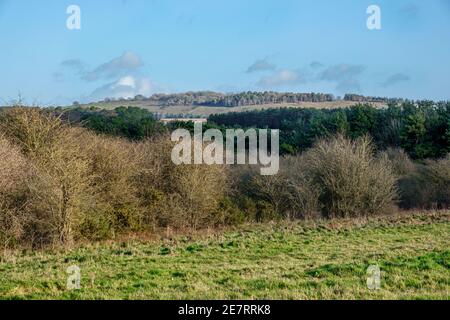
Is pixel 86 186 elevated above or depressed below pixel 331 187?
above

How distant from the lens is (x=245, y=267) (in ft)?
43.3

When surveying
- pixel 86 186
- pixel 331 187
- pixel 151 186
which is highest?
pixel 86 186

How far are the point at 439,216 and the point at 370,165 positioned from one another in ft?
20.6

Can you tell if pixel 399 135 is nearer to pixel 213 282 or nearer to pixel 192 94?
pixel 213 282

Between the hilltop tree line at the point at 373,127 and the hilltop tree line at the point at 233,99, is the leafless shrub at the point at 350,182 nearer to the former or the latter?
the hilltop tree line at the point at 373,127

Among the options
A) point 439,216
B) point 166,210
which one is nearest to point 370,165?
point 439,216

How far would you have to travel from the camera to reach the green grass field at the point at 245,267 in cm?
957

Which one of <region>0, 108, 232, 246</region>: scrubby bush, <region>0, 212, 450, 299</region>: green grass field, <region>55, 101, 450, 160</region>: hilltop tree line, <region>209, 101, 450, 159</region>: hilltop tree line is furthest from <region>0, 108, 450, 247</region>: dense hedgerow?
<region>55, 101, 450, 160</region>: hilltop tree line

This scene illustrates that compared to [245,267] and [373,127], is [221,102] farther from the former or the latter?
[245,267]

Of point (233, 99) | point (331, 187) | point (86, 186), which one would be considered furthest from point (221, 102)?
point (86, 186)

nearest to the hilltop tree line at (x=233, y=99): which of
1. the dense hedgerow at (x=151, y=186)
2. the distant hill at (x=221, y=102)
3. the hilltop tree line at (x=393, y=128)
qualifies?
the distant hill at (x=221, y=102)

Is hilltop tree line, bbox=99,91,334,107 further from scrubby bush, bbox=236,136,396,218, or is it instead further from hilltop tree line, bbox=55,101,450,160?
scrubby bush, bbox=236,136,396,218

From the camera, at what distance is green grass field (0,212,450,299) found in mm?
9570

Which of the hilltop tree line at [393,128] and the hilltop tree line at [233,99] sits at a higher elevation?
the hilltop tree line at [233,99]
